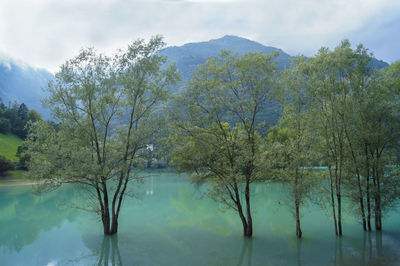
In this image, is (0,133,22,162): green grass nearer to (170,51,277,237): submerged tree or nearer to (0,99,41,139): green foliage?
(0,99,41,139): green foliage

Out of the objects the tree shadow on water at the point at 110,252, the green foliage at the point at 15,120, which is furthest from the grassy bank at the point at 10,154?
the tree shadow on water at the point at 110,252

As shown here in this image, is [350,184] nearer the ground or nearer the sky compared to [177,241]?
nearer the sky

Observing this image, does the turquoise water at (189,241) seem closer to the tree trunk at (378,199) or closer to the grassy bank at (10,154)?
the tree trunk at (378,199)

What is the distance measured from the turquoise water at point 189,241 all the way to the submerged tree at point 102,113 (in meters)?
2.81

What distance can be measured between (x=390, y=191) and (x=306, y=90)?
27.9ft

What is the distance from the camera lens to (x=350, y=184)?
61.7 feet

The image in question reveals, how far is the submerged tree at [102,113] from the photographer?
682 inches

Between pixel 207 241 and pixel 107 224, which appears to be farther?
pixel 107 224

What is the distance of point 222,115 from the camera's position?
18094 mm

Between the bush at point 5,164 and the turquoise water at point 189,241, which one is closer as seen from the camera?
the turquoise water at point 189,241

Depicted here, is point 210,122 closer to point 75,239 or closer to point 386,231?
point 75,239

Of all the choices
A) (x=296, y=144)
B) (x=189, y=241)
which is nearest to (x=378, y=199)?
(x=296, y=144)

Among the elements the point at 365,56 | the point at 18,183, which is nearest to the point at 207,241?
the point at 365,56

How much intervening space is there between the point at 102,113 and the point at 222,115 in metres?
7.76
